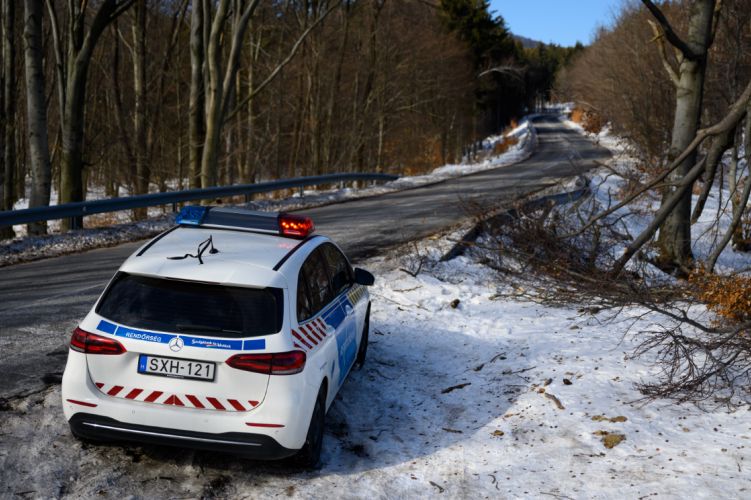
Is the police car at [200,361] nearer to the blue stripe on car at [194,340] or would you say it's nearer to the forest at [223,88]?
the blue stripe on car at [194,340]

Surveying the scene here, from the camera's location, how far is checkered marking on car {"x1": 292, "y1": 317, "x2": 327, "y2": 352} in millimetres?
4719

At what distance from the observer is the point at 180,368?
14.5ft

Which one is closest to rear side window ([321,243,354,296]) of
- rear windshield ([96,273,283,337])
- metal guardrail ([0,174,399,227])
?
rear windshield ([96,273,283,337])

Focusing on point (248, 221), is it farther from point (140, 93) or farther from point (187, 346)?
point (140, 93)

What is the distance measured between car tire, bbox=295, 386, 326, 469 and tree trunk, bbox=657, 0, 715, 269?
337 inches

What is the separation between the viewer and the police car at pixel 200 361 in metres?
4.42

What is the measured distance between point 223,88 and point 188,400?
49.8 feet

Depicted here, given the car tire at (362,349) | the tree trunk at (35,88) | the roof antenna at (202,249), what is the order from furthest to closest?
the tree trunk at (35,88) < the car tire at (362,349) < the roof antenna at (202,249)

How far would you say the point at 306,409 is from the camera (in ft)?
15.3

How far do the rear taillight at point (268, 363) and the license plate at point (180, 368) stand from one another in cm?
15

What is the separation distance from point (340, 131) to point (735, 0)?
77.0 ft

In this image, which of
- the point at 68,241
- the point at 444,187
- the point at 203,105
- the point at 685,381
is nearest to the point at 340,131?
the point at 444,187

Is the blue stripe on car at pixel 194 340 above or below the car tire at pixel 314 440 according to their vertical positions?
above

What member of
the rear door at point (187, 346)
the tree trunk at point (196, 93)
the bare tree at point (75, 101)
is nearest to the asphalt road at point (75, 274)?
the rear door at point (187, 346)
